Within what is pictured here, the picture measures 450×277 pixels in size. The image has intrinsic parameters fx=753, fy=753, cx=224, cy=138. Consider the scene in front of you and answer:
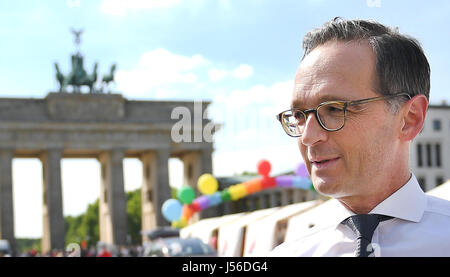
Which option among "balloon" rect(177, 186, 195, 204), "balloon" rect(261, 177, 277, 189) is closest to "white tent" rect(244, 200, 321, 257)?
"balloon" rect(261, 177, 277, 189)

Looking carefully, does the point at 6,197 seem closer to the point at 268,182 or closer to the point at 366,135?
the point at 268,182

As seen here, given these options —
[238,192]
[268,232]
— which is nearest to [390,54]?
[268,232]

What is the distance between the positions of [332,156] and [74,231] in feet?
517

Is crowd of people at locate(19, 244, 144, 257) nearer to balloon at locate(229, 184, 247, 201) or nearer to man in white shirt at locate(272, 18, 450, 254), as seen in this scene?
balloon at locate(229, 184, 247, 201)

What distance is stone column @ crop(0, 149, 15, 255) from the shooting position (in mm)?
68688

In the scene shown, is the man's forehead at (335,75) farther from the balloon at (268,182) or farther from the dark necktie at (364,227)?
the balloon at (268,182)

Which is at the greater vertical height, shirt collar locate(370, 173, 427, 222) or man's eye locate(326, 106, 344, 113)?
man's eye locate(326, 106, 344, 113)

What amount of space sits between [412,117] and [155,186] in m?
71.6

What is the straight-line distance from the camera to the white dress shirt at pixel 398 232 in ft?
6.85
